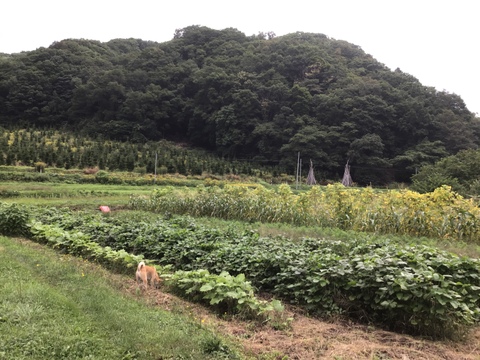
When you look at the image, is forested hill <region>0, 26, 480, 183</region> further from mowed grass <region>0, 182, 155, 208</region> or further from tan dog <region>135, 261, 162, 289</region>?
tan dog <region>135, 261, 162, 289</region>

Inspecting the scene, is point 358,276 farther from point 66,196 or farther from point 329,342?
point 66,196

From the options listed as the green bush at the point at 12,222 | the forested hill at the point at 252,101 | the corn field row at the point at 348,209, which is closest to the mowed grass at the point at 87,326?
the green bush at the point at 12,222

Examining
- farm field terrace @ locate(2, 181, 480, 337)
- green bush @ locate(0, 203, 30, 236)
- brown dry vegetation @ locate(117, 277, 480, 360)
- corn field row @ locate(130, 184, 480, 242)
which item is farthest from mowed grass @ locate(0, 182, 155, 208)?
brown dry vegetation @ locate(117, 277, 480, 360)

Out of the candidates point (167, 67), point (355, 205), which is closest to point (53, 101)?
point (167, 67)

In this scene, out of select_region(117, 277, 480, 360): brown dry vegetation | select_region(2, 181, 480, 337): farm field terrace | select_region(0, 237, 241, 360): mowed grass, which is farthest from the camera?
select_region(2, 181, 480, 337): farm field terrace

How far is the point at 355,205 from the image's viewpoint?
33.7ft

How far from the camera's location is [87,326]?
3.57 m

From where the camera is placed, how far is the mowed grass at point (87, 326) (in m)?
3.10

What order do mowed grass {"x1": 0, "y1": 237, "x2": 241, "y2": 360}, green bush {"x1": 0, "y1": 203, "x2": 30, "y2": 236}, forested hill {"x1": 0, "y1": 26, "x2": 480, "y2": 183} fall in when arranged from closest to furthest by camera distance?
mowed grass {"x1": 0, "y1": 237, "x2": 241, "y2": 360} → green bush {"x1": 0, "y1": 203, "x2": 30, "y2": 236} → forested hill {"x1": 0, "y1": 26, "x2": 480, "y2": 183}

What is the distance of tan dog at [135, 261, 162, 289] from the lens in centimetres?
500

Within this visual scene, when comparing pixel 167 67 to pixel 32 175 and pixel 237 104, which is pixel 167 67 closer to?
pixel 237 104

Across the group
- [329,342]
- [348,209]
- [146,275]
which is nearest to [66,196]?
[348,209]

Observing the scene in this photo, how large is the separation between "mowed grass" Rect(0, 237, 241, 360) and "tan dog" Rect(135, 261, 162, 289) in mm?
394

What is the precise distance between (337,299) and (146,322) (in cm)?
232
